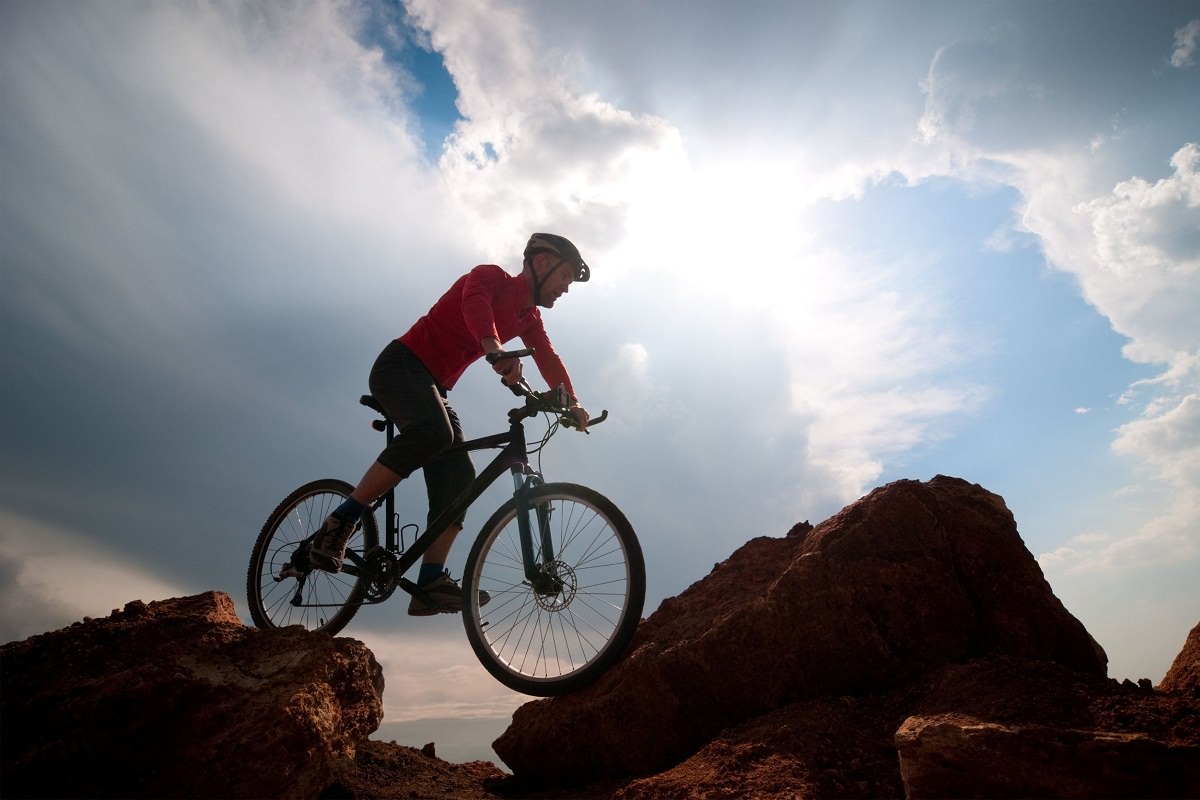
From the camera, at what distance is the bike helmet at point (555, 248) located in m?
5.27

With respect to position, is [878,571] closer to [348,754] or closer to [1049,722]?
[1049,722]

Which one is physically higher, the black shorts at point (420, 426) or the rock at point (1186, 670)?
the black shorts at point (420, 426)

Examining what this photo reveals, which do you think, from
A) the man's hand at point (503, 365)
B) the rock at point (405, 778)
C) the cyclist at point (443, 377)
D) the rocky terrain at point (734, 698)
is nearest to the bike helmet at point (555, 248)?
the cyclist at point (443, 377)

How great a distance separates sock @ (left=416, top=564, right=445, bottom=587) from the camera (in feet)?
16.4

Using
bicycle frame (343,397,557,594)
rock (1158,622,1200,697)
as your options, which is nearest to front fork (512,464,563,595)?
bicycle frame (343,397,557,594)

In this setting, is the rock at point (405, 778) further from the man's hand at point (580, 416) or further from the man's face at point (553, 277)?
the man's face at point (553, 277)

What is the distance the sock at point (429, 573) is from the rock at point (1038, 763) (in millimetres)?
3413

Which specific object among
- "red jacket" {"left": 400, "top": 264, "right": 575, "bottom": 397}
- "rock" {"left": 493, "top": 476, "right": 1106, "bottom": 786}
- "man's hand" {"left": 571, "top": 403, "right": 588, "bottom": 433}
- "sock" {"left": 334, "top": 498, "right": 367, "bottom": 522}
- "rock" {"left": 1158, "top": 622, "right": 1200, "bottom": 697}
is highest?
"red jacket" {"left": 400, "top": 264, "right": 575, "bottom": 397}

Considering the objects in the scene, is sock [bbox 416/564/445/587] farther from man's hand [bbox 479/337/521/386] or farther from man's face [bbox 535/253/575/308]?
man's face [bbox 535/253/575/308]

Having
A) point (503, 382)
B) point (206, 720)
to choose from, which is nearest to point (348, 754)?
point (206, 720)

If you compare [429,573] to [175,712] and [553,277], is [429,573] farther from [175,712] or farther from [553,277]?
[553,277]

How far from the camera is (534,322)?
5.49m

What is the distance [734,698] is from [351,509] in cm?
294

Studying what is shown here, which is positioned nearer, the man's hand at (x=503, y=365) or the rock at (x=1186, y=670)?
the rock at (x=1186, y=670)
